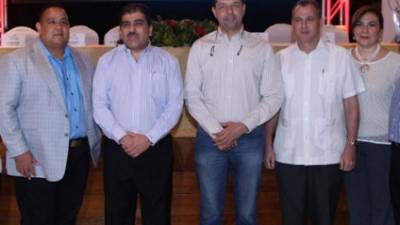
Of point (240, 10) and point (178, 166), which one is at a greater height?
point (240, 10)

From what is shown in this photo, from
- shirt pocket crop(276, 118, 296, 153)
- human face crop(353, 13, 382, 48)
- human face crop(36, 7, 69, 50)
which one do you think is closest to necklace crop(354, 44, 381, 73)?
human face crop(353, 13, 382, 48)

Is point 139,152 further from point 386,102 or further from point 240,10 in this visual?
point 386,102

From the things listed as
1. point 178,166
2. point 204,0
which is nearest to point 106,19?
point 204,0

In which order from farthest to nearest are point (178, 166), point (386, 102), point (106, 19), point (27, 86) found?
point (106, 19), point (178, 166), point (386, 102), point (27, 86)

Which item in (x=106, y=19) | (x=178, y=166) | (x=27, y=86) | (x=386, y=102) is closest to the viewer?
(x=27, y=86)

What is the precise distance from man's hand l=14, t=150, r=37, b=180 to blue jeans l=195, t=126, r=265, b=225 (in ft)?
2.67

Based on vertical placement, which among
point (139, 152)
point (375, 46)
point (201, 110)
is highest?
point (375, 46)

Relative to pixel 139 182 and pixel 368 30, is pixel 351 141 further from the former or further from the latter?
pixel 139 182

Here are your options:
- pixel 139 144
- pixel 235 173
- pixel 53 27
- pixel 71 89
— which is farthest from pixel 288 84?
pixel 53 27

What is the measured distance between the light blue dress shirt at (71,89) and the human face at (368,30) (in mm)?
1472

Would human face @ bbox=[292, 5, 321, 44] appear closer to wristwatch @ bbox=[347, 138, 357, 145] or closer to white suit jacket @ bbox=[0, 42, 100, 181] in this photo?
wristwatch @ bbox=[347, 138, 357, 145]

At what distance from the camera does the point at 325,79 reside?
9.27 ft

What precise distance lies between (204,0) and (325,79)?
599 centimetres

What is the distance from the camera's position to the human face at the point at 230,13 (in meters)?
2.85
